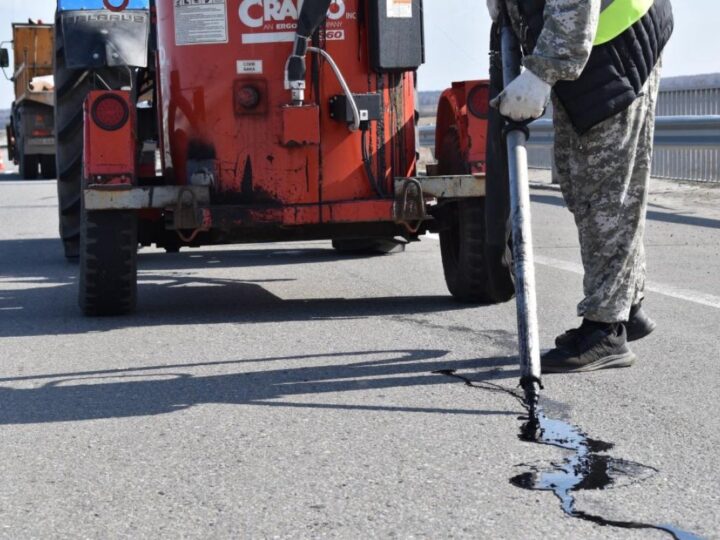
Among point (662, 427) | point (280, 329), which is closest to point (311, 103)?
point (280, 329)

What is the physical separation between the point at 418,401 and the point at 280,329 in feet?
6.26

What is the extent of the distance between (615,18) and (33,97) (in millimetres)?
24438

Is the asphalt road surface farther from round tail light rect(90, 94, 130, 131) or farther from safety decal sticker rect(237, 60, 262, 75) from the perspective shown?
safety decal sticker rect(237, 60, 262, 75)

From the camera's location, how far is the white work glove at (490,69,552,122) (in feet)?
16.9

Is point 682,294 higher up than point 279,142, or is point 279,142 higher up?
point 279,142

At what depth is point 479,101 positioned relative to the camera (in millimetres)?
7617

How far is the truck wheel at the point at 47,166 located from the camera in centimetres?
2856

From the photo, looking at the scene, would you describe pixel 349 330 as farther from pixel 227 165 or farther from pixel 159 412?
pixel 159 412

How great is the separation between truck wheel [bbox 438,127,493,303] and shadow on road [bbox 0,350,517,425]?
1393mm

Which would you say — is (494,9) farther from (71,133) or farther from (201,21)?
(71,133)

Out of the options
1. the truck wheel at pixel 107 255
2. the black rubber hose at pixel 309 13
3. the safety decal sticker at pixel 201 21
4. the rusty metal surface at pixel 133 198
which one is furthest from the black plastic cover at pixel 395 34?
the truck wheel at pixel 107 255

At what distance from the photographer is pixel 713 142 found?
14453 mm

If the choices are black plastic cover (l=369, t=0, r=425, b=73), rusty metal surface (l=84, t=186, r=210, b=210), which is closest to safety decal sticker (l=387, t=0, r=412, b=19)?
black plastic cover (l=369, t=0, r=425, b=73)

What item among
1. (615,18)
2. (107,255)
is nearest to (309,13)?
(107,255)
